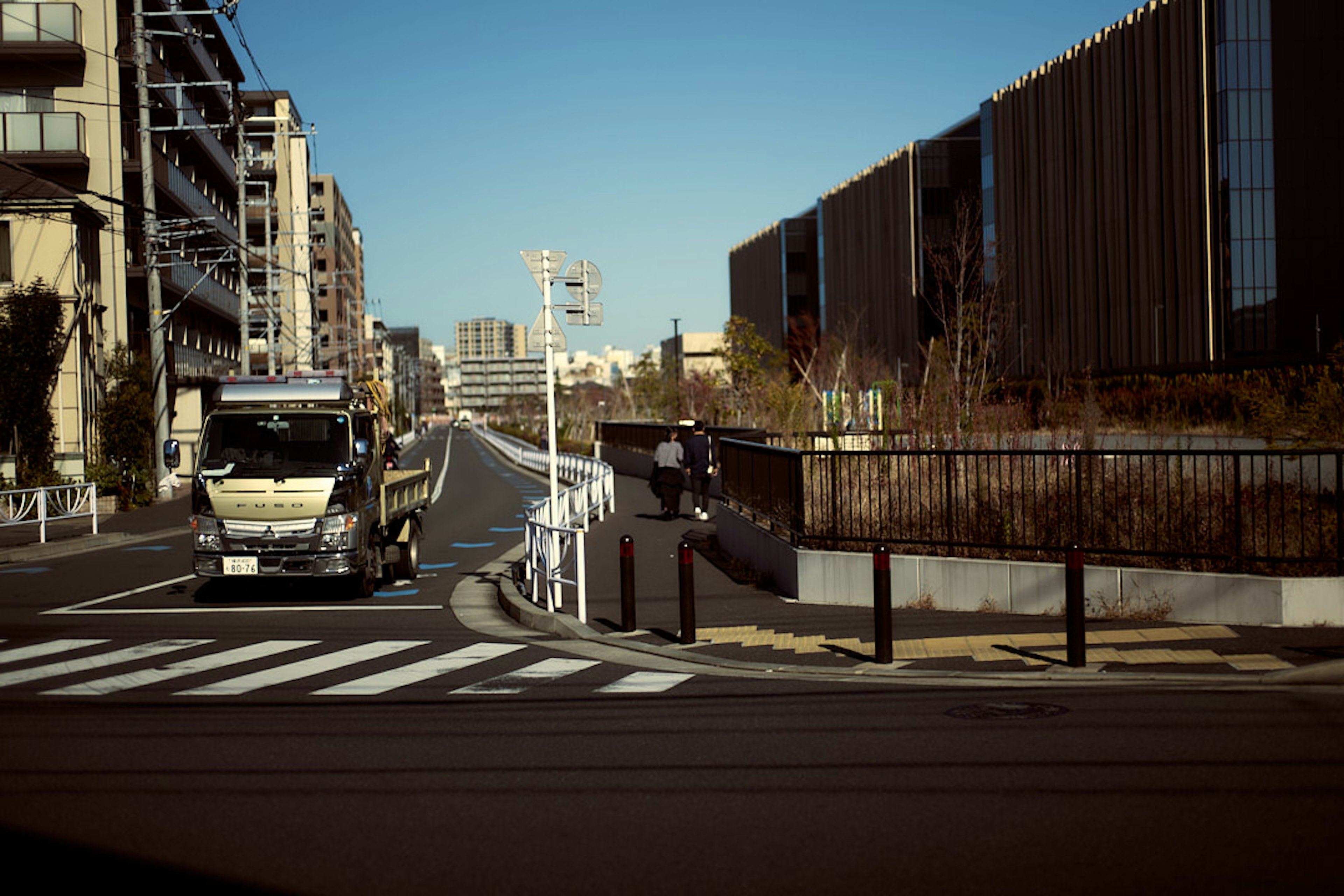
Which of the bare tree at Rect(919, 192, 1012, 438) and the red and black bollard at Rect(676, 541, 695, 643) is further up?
the bare tree at Rect(919, 192, 1012, 438)

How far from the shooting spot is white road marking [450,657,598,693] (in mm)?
9789

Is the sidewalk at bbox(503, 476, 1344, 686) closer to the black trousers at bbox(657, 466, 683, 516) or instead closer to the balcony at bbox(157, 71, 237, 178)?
the black trousers at bbox(657, 466, 683, 516)

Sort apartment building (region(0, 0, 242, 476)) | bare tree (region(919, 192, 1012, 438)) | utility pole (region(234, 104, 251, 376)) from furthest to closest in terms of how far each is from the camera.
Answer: utility pole (region(234, 104, 251, 376)) < apartment building (region(0, 0, 242, 476)) < bare tree (region(919, 192, 1012, 438))

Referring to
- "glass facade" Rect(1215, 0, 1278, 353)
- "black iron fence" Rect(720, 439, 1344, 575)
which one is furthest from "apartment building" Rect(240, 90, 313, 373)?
"black iron fence" Rect(720, 439, 1344, 575)

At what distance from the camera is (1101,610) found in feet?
40.2

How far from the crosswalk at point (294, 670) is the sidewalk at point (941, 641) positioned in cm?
105

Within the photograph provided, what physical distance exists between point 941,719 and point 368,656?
569cm

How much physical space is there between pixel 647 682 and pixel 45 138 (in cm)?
3492

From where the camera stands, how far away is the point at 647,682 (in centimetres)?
986

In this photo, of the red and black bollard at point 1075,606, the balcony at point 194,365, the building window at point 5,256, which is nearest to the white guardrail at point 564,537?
the red and black bollard at point 1075,606

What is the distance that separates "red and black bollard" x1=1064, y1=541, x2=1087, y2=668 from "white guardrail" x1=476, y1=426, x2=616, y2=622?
4802 millimetres

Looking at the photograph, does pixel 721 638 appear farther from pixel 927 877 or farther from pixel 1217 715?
pixel 927 877

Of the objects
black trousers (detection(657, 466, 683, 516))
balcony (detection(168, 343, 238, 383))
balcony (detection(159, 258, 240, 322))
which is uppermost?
balcony (detection(159, 258, 240, 322))

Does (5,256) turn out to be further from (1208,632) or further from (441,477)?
(1208,632)
